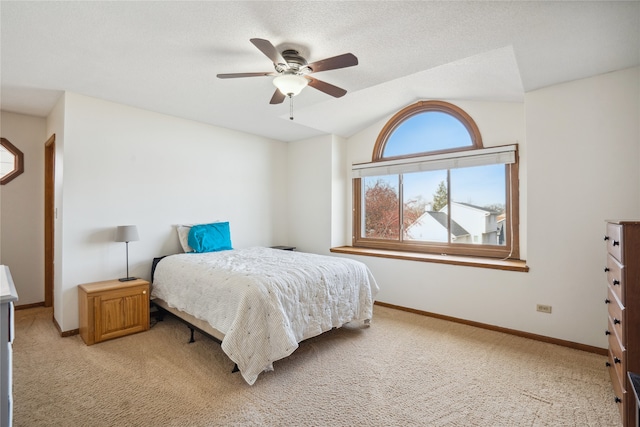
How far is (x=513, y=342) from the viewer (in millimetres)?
2979

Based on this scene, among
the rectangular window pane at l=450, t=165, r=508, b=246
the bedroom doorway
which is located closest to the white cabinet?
the bedroom doorway

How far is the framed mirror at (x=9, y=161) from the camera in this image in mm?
3736

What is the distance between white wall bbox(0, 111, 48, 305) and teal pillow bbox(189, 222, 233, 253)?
209 cm

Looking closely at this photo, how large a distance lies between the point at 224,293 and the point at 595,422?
2.67 meters

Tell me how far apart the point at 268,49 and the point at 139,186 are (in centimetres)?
266

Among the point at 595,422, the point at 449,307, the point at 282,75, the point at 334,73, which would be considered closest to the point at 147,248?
the point at 282,75

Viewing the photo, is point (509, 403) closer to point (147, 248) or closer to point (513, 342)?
point (513, 342)

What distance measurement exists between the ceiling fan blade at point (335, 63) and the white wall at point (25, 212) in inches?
159

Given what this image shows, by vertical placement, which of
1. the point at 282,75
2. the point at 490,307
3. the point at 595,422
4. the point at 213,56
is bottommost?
the point at 595,422

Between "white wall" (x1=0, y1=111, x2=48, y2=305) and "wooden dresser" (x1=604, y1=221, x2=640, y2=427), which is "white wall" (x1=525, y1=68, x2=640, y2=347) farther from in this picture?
"white wall" (x1=0, y1=111, x2=48, y2=305)

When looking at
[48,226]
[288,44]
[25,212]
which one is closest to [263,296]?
[288,44]

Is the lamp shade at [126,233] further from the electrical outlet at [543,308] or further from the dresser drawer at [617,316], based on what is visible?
the electrical outlet at [543,308]

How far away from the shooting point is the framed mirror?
374 cm

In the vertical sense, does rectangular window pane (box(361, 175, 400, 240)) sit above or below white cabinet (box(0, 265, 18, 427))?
above
